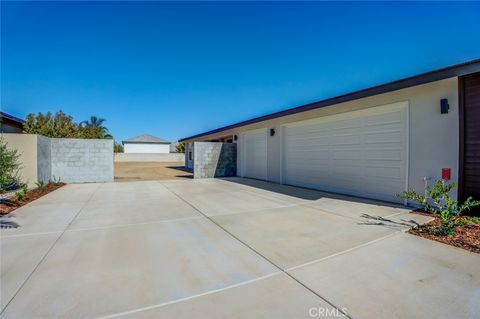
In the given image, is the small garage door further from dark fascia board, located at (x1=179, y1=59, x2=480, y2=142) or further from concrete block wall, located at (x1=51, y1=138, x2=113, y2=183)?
concrete block wall, located at (x1=51, y1=138, x2=113, y2=183)

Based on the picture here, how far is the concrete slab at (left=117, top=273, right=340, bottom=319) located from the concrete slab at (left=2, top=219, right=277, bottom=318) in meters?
0.13

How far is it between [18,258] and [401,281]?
4.48 metres

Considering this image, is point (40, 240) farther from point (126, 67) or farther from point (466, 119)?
point (126, 67)

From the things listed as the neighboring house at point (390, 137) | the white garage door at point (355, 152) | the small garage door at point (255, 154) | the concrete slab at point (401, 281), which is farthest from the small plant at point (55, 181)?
the concrete slab at point (401, 281)

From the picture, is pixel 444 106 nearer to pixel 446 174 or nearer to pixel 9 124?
pixel 446 174

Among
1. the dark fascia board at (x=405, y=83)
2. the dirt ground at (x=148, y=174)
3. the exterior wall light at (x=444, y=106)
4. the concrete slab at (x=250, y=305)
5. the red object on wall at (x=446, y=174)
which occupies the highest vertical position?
the dark fascia board at (x=405, y=83)

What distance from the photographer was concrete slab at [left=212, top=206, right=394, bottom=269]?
3020 mm

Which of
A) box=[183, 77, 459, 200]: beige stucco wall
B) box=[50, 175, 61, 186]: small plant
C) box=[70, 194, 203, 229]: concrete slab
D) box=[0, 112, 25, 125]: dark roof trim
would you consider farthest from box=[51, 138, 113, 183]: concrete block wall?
box=[183, 77, 459, 200]: beige stucco wall

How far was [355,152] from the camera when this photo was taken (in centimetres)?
710

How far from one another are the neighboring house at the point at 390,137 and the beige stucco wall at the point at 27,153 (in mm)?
8929

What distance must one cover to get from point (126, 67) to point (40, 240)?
44.5ft

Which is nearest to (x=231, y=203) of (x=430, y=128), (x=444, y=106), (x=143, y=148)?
(x=430, y=128)

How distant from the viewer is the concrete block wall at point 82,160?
1046cm

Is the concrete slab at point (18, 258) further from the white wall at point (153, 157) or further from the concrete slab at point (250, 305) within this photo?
the white wall at point (153, 157)
